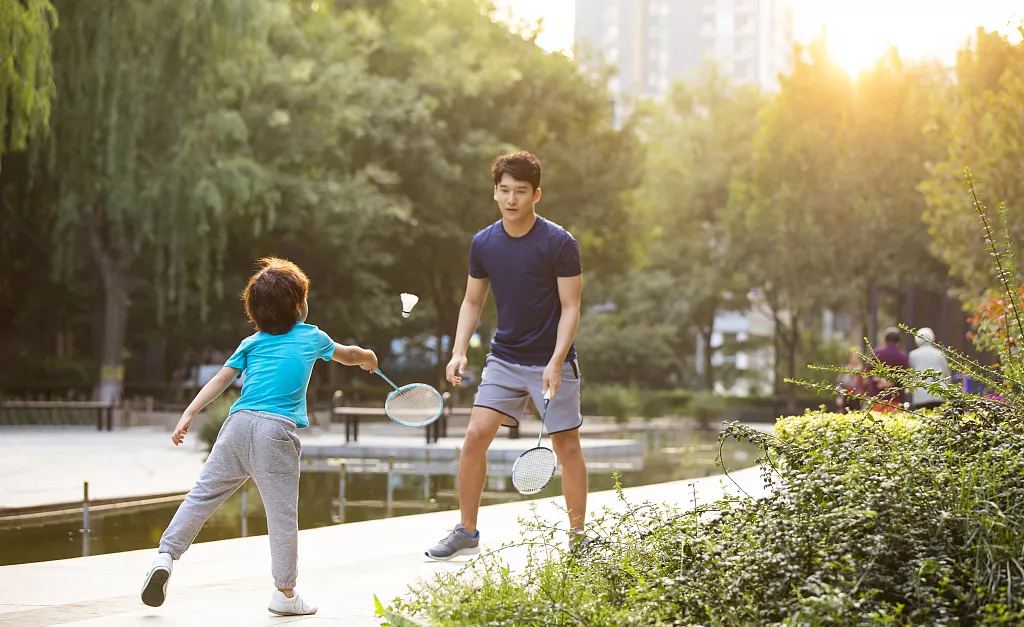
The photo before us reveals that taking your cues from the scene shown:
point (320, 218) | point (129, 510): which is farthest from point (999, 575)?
point (320, 218)

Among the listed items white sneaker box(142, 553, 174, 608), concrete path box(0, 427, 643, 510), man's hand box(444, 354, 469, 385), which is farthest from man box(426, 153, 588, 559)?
concrete path box(0, 427, 643, 510)

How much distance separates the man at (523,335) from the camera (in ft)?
24.4

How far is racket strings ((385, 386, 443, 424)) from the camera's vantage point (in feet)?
23.6

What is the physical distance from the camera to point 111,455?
1942cm

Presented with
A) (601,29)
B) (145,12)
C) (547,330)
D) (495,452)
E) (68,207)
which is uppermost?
(601,29)

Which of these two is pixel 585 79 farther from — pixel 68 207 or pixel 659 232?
pixel 68 207

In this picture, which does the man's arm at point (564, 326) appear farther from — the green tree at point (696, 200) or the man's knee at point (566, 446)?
the green tree at point (696, 200)

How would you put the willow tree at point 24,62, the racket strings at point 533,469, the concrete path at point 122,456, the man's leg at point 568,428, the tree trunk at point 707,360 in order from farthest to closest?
the tree trunk at point 707,360 → the willow tree at point 24,62 → the concrete path at point 122,456 → the man's leg at point 568,428 → the racket strings at point 533,469

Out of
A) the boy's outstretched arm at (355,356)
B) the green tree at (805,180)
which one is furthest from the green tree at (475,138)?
the boy's outstretched arm at (355,356)

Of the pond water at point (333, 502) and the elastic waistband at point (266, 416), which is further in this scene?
the pond water at point (333, 502)

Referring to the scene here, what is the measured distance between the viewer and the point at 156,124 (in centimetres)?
2731

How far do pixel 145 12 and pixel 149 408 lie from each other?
32.4ft

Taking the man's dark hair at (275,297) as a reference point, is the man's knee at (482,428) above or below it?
below

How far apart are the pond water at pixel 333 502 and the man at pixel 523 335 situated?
5.54ft
